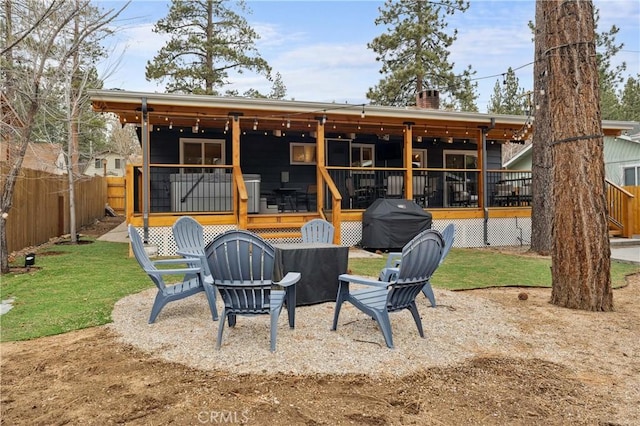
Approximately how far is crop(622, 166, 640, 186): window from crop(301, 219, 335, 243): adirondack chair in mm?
16129

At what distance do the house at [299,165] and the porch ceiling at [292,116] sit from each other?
0.02 m

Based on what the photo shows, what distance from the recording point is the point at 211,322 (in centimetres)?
411

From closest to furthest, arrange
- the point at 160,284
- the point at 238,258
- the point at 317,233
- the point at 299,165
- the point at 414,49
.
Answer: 1. the point at 238,258
2. the point at 160,284
3. the point at 317,233
4. the point at 299,165
5. the point at 414,49

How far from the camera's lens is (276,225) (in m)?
8.99

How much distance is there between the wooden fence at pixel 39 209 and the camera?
855 cm

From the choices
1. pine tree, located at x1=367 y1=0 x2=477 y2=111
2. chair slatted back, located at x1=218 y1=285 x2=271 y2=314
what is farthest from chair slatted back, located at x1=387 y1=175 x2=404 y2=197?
pine tree, located at x1=367 y1=0 x2=477 y2=111

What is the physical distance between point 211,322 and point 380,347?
1688mm

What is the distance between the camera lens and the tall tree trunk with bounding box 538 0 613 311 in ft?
15.3

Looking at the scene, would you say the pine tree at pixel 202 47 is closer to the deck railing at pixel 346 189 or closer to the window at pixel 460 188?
the deck railing at pixel 346 189

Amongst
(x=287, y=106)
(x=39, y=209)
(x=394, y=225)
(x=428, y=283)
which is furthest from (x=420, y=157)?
(x=39, y=209)

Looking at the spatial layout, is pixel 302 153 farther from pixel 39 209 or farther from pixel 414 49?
pixel 414 49

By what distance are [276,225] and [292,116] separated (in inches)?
106

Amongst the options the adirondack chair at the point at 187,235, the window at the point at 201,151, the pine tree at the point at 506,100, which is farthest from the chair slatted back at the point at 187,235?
the pine tree at the point at 506,100

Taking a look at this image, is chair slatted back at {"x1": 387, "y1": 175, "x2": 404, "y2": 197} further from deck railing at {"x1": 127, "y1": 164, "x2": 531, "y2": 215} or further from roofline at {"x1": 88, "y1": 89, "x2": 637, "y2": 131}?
roofline at {"x1": 88, "y1": 89, "x2": 637, "y2": 131}
